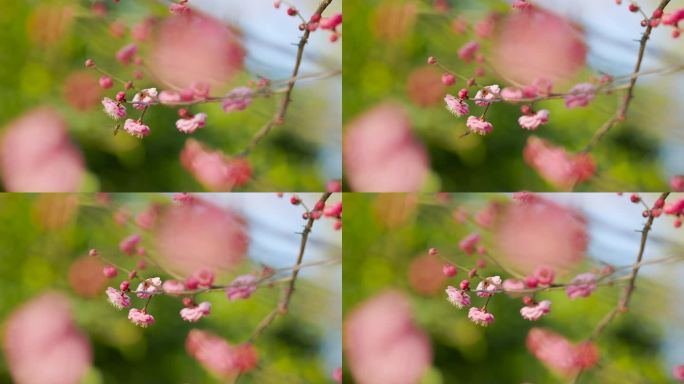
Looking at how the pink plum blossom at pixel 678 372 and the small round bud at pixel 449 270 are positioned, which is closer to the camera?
the pink plum blossom at pixel 678 372

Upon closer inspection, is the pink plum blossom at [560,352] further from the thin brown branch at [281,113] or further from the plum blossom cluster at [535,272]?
the thin brown branch at [281,113]

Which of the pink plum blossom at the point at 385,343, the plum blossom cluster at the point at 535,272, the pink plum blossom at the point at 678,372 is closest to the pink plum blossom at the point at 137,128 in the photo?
the pink plum blossom at the point at 385,343

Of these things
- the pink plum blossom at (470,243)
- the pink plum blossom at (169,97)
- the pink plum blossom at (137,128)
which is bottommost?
the pink plum blossom at (470,243)

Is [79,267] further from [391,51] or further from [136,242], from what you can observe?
[391,51]

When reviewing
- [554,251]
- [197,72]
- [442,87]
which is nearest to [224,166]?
[197,72]

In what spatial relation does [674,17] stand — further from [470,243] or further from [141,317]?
[141,317]

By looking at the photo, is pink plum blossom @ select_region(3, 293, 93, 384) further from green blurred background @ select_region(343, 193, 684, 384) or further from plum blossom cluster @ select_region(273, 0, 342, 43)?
plum blossom cluster @ select_region(273, 0, 342, 43)
